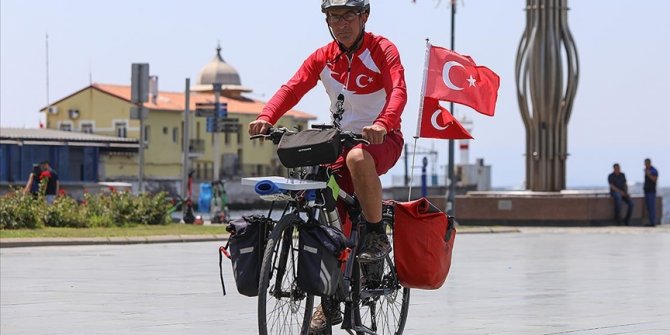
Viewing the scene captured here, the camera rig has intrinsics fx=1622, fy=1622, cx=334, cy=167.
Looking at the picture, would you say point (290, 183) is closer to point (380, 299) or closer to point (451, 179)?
point (380, 299)

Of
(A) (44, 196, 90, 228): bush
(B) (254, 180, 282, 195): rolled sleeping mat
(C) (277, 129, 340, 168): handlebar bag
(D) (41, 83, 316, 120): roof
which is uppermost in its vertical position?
(D) (41, 83, 316, 120): roof

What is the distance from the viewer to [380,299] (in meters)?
8.47

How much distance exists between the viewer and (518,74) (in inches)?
1415

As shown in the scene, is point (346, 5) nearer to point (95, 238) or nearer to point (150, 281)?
point (150, 281)

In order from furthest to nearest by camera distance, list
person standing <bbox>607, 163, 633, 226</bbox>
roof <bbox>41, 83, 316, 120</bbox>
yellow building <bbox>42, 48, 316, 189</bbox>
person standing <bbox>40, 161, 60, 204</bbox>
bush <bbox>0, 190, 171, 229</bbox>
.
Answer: roof <bbox>41, 83, 316, 120</bbox> < yellow building <bbox>42, 48, 316, 189</bbox> < person standing <bbox>607, 163, 633, 226</bbox> < person standing <bbox>40, 161, 60, 204</bbox> < bush <bbox>0, 190, 171, 229</bbox>

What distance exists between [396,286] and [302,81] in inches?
47.7

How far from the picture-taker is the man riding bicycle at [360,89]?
780 cm

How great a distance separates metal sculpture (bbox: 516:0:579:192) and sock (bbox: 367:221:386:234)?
27.7 m

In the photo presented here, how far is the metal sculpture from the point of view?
3531cm

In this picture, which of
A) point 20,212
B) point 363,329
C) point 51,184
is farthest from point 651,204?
point 363,329

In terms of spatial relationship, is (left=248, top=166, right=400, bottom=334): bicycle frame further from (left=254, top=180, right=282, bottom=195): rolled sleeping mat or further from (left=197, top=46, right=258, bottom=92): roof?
(left=197, top=46, right=258, bottom=92): roof

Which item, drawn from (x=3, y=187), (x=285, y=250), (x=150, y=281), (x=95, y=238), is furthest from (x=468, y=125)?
(x=285, y=250)

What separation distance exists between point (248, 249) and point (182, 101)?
14387 cm

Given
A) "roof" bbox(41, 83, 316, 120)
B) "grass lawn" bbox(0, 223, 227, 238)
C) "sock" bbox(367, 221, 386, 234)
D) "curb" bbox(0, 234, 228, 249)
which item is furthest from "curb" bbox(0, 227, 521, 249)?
"roof" bbox(41, 83, 316, 120)
